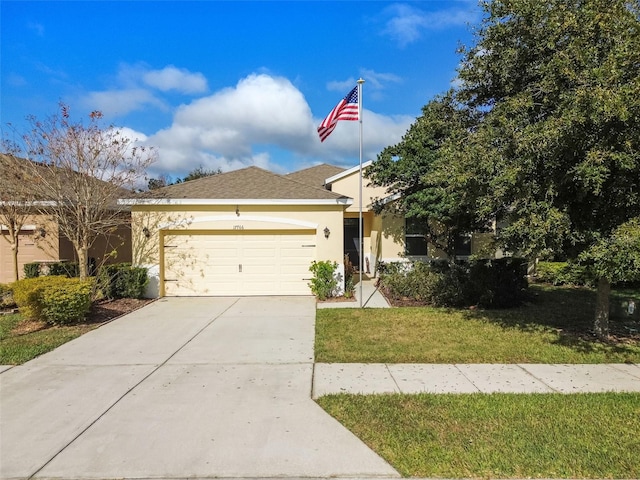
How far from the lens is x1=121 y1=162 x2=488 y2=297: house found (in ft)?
41.7

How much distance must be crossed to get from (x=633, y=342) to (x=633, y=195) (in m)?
3.10

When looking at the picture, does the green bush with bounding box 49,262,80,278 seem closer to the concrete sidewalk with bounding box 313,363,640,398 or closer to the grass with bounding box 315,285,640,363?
the grass with bounding box 315,285,640,363

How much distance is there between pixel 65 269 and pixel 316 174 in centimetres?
1454

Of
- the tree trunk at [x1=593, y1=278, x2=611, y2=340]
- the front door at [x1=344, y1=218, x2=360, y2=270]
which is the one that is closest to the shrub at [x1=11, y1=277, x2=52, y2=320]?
the tree trunk at [x1=593, y1=278, x2=611, y2=340]

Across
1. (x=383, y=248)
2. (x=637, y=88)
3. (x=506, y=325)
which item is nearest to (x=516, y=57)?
(x=637, y=88)

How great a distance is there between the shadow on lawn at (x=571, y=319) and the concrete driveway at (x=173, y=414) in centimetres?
466

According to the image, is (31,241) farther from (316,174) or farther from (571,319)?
(571,319)

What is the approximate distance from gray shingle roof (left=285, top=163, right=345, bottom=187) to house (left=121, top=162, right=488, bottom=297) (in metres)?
9.46

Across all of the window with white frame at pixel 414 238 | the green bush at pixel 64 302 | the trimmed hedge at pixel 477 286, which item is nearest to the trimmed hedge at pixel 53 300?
the green bush at pixel 64 302

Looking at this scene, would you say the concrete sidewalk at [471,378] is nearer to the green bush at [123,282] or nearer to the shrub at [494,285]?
the shrub at [494,285]

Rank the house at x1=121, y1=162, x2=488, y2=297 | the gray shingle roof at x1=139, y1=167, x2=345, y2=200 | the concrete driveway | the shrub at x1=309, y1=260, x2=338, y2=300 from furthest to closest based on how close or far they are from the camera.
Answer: the gray shingle roof at x1=139, y1=167, x2=345, y2=200 < the house at x1=121, y1=162, x2=488, y2=297 < the shrub at x1=309, y1=260, x2=338, y2=300 < the concrete driveway

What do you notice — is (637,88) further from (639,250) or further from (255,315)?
(255,315)

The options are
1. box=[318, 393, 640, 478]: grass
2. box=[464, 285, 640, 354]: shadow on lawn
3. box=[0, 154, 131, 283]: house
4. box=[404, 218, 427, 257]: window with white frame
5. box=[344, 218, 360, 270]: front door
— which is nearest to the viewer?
box=[318, 393, 640, 478]: grass

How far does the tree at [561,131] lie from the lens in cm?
563
